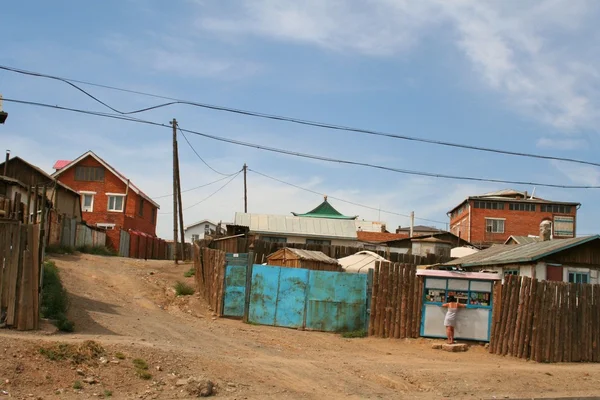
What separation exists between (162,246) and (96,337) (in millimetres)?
39167

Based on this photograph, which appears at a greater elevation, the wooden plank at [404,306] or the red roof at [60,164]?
the red roof at [60,164]

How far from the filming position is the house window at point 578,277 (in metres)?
20.5

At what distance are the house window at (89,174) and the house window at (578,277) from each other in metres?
40.7

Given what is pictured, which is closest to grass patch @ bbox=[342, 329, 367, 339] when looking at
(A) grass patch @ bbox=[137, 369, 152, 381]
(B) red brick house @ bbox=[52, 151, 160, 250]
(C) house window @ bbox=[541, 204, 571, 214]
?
(A) grass patch @ bbox=[137, 369, 152, 381]

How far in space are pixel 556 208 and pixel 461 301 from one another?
A: 56189 mm

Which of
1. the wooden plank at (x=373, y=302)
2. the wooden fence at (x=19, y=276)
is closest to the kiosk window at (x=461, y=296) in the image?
the wooden plank at (x=373, y=302)

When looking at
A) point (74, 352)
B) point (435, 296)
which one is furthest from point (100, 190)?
point (74, 352)

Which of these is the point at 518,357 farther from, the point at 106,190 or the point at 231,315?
the point at 106,190

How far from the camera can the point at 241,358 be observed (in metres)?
13.7

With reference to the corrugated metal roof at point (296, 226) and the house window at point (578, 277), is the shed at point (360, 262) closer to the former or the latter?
the house window at point (578, 277)

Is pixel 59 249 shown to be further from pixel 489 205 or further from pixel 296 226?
pixel 489 205

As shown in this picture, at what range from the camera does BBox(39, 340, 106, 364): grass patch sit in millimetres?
10945

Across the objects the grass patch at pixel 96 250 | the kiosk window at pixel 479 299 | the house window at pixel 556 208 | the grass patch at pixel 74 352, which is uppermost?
the house window at pixel 556 208

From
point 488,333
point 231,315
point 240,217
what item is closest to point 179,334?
point 231,315
